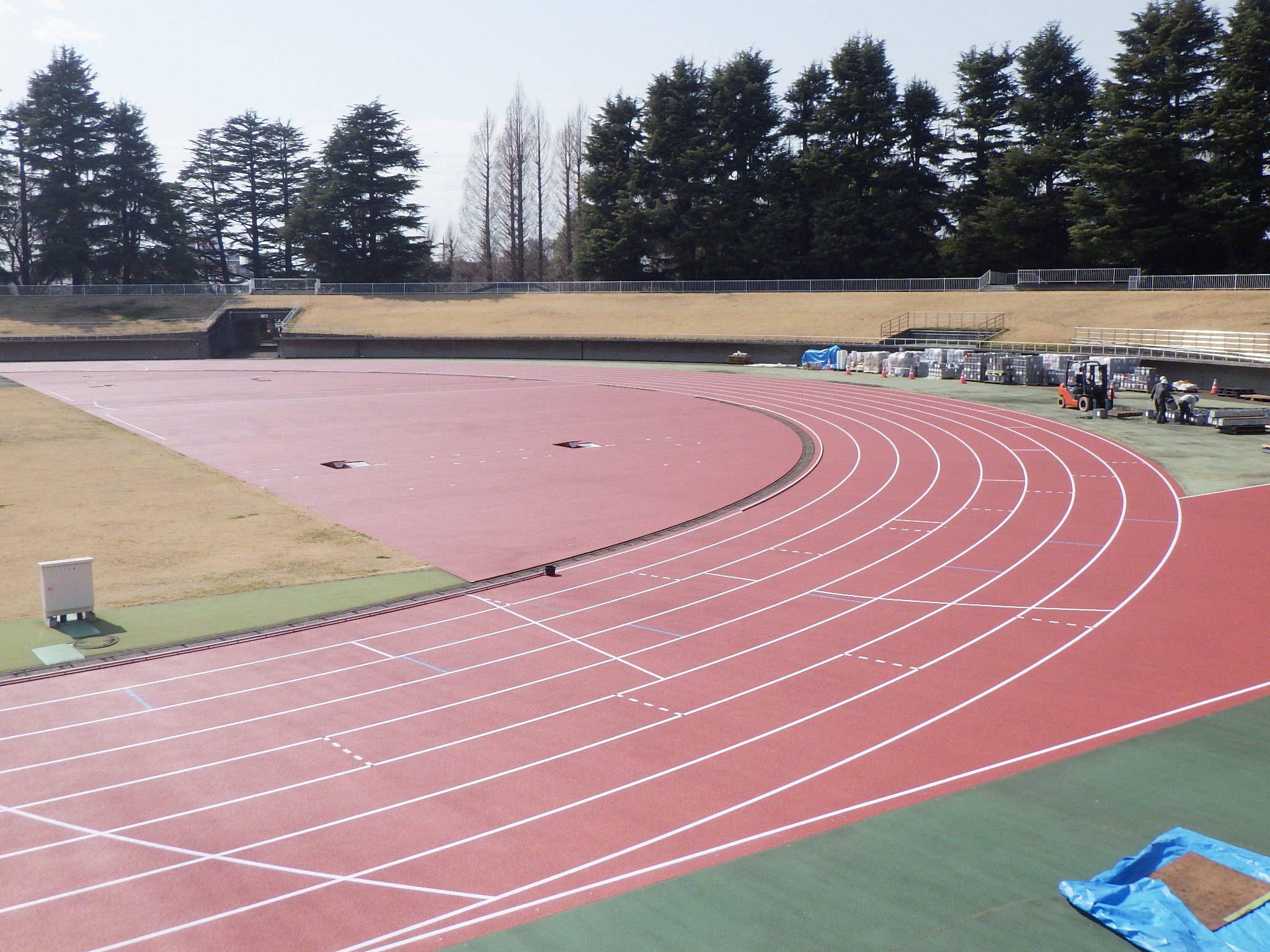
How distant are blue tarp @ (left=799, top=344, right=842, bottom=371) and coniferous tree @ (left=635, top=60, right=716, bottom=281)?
76.2ft

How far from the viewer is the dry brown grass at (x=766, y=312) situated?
4091 centimetres

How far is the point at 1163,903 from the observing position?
535 centimetres

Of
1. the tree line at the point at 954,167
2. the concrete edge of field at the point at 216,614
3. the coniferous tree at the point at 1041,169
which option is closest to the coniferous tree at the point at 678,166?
the tree line at the point at 954,167

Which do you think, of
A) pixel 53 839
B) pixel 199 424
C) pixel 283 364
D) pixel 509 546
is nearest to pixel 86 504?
pixel 509 546

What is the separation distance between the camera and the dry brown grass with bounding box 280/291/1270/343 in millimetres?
40906

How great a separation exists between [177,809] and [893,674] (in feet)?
20.6

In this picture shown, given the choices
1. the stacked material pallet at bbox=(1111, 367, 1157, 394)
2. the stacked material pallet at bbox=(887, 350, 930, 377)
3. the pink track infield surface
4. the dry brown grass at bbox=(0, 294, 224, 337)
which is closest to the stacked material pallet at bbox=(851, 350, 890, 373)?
the stacked material pallet at bbox=(887, 350, 930, 377)

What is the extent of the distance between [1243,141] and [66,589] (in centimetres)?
5367

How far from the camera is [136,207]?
239 feet

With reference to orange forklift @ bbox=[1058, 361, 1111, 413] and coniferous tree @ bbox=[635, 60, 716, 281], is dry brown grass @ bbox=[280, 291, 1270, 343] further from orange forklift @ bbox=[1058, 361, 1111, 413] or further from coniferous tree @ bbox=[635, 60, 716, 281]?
orange forklift @ bbox=[1058, 361, 1111, 413]

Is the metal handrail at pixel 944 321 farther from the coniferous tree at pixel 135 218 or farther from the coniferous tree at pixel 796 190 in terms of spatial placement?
the coniferous tree at pixel 135 218

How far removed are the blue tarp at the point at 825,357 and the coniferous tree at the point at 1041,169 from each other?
1812 cm

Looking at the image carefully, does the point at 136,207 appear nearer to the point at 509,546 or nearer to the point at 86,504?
the point at 86,504

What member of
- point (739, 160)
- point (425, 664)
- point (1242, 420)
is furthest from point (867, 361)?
point (425, 664)
